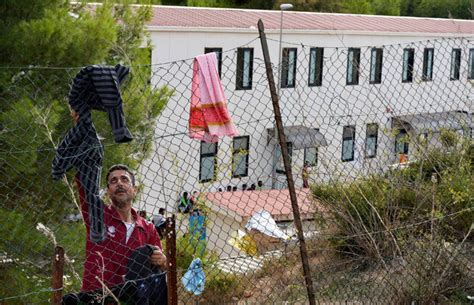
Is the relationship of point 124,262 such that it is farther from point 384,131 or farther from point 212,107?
point 384,131

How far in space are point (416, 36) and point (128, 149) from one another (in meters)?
15.6

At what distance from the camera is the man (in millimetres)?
4004

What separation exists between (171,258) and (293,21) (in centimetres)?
1907

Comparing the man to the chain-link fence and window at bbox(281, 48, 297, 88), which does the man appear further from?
window at bbox(281, 48, 297, 88)

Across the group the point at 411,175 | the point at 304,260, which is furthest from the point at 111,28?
the point at 304,260

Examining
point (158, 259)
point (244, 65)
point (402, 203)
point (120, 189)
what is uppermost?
point (120, 189)

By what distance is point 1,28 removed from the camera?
999cm

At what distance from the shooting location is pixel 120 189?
4.17m

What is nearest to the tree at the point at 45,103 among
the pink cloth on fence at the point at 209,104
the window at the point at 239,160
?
the window at the point at 239,160

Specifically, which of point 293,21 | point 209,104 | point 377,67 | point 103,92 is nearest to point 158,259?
point 103,92

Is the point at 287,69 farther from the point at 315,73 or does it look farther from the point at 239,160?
the point at 315,73

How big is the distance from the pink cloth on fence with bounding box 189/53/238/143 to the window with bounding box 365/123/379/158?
1.66m

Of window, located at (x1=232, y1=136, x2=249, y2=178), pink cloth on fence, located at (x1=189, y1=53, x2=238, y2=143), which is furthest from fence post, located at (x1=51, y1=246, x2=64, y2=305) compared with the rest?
window, located at (x1=232, y1=136, x2=249, y2=178)

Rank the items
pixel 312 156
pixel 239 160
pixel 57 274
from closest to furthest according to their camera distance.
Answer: pixel 57 274 < pixel 239 160 < pixel 312 156
